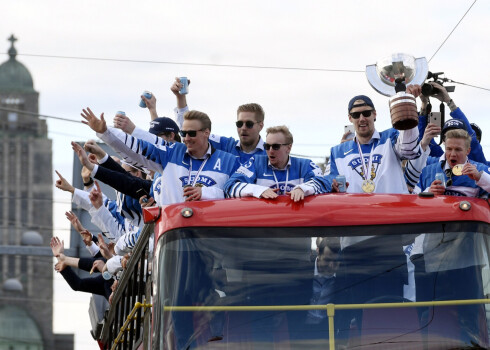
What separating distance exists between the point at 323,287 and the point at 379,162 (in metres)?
2.11

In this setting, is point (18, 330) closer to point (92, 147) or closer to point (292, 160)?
point (92, 147)

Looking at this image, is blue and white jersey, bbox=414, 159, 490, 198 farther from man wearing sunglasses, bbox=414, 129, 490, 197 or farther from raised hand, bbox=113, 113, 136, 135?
raised hand, bbox=113, 113, 136, 135

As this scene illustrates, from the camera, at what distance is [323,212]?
967 centimetres

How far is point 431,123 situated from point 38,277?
126250 millimetres

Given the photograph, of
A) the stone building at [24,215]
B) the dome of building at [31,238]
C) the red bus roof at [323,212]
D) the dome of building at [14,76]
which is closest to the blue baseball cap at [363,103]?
the red bus roof at [323,212]

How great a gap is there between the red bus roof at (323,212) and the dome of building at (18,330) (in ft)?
349

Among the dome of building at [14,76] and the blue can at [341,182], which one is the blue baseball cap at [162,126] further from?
the dome of building at [14,76]

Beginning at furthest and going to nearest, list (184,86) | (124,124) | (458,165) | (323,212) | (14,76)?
(14,76) < (184,86) < (124,124) < (458,165) < (323,212)

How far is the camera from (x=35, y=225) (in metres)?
132

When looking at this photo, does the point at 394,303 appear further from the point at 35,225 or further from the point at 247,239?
the point at 35,225

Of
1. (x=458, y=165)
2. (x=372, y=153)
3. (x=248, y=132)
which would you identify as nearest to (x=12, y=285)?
(x=248, y=132)

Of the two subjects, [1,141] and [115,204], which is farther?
[1,141]

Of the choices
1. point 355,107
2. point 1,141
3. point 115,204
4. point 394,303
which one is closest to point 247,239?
point 394,303

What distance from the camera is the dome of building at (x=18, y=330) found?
4530 inches
